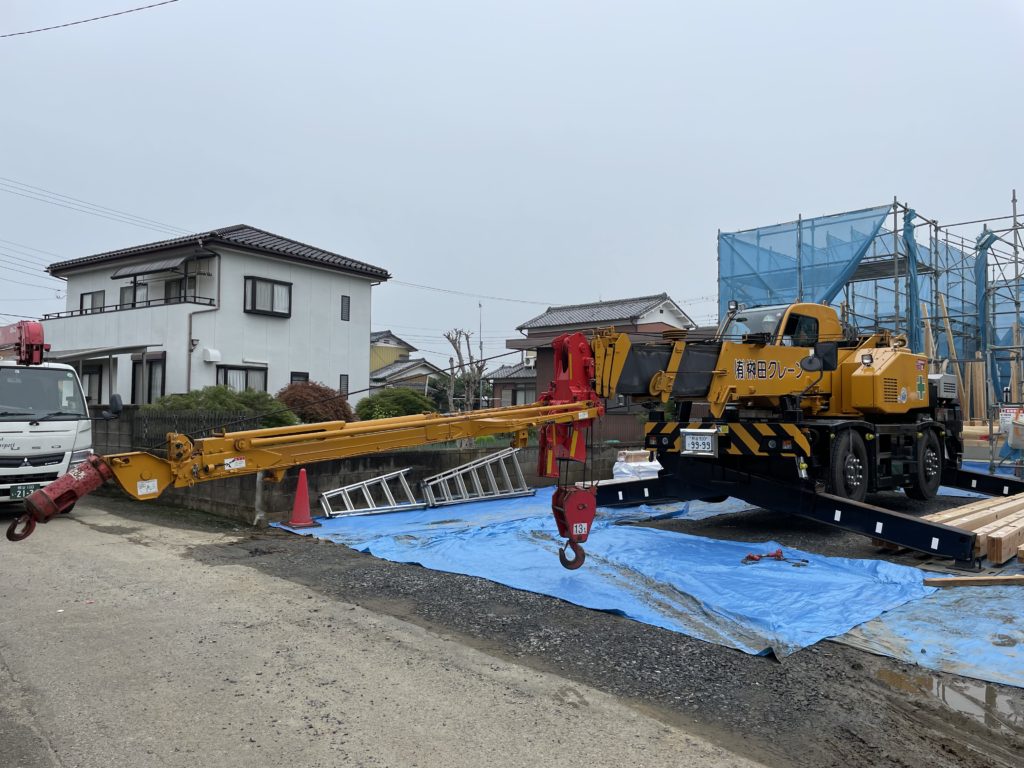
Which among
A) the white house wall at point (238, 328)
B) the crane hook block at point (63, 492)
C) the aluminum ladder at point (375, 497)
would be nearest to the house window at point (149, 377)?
the white house wall at point (238, 328)

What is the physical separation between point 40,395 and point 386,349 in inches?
1342

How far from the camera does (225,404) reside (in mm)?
14305

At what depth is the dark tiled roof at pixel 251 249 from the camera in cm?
1898

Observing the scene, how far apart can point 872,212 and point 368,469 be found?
470 inches

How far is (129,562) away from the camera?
7457mm

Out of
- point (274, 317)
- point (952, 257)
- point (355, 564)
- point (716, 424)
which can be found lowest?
point (355, 564)

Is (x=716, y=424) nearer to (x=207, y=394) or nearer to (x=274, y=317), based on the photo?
(x=207, y=394)

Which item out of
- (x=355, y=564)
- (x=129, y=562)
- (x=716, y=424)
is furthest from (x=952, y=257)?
(x=129, y=562)

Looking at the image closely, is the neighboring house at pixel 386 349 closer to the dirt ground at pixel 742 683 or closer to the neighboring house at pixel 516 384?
the neighboring house at pixel 516 384

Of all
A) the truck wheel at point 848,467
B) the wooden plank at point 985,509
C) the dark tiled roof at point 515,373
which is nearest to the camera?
the wooden plank at point 985,509

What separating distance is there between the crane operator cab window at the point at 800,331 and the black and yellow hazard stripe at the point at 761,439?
151 centimetres

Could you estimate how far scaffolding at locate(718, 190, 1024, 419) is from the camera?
15.4 metres

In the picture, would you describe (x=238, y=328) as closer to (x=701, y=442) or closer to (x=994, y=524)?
(x=701, y=442)

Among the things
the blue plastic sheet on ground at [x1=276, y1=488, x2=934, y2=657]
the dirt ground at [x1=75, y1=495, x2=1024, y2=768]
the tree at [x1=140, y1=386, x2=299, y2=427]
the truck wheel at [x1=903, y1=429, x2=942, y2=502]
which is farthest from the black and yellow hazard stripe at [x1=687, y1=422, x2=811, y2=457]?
the tree at [x1=140, y1=386, x2=299, y2=427]
